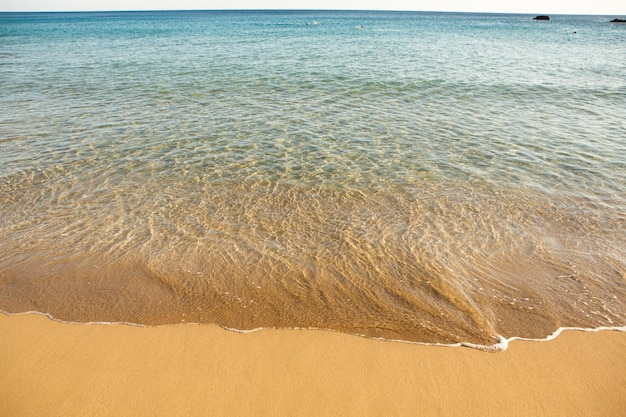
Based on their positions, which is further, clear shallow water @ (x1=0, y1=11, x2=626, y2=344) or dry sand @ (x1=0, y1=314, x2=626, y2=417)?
clear shallow water @ (x1=0, y1=11, x2=626, y2=344)

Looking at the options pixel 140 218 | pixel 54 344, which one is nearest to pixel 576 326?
pixel 54 344

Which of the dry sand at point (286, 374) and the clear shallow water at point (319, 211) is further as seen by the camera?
the clear shallow water at point (319, 211)

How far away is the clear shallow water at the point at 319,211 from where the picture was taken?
480 cm

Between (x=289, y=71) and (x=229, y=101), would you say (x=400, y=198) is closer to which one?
(x=229, y=101)

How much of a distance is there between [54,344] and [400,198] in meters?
5.82

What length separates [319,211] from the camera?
23.0ft

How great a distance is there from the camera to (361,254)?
227 inches

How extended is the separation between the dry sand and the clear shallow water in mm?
277

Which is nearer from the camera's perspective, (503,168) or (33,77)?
(503,168)

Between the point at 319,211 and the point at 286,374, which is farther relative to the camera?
the point at 319,211

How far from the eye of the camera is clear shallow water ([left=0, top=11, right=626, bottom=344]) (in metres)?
4.80

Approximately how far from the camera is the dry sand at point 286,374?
3.50 m

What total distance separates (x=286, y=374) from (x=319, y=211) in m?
3.57

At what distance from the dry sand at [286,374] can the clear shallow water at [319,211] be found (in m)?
0.28
